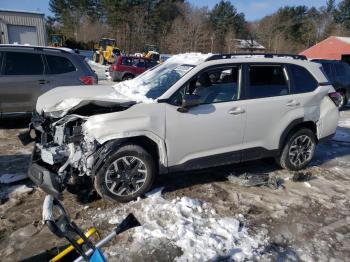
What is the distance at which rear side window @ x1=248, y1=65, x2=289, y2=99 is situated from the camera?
5.11m

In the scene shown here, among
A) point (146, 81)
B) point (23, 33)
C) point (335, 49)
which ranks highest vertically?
point (23, 33)

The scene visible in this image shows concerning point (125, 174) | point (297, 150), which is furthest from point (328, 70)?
point (125, 174)

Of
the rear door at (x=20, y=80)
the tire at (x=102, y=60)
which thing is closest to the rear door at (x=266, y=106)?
the rear door at (x=20, y=80)

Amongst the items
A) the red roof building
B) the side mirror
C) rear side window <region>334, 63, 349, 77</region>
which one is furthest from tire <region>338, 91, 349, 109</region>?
the red roof building

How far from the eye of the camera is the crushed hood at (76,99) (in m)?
4.27

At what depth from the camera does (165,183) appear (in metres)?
5.09

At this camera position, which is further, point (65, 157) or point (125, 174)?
point (125, 174)

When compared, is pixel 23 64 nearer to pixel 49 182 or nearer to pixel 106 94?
pixel 106 94

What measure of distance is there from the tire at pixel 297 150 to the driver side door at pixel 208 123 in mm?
1009

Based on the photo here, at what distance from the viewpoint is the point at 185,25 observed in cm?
5516

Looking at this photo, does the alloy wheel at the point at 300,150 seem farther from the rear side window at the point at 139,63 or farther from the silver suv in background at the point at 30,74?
the rear side window at the point at 139,63

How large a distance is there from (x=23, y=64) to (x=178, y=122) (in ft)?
14.6

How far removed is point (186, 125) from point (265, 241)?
1.67 meters

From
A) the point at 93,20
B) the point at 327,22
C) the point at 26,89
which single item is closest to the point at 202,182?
the point at 26,89
